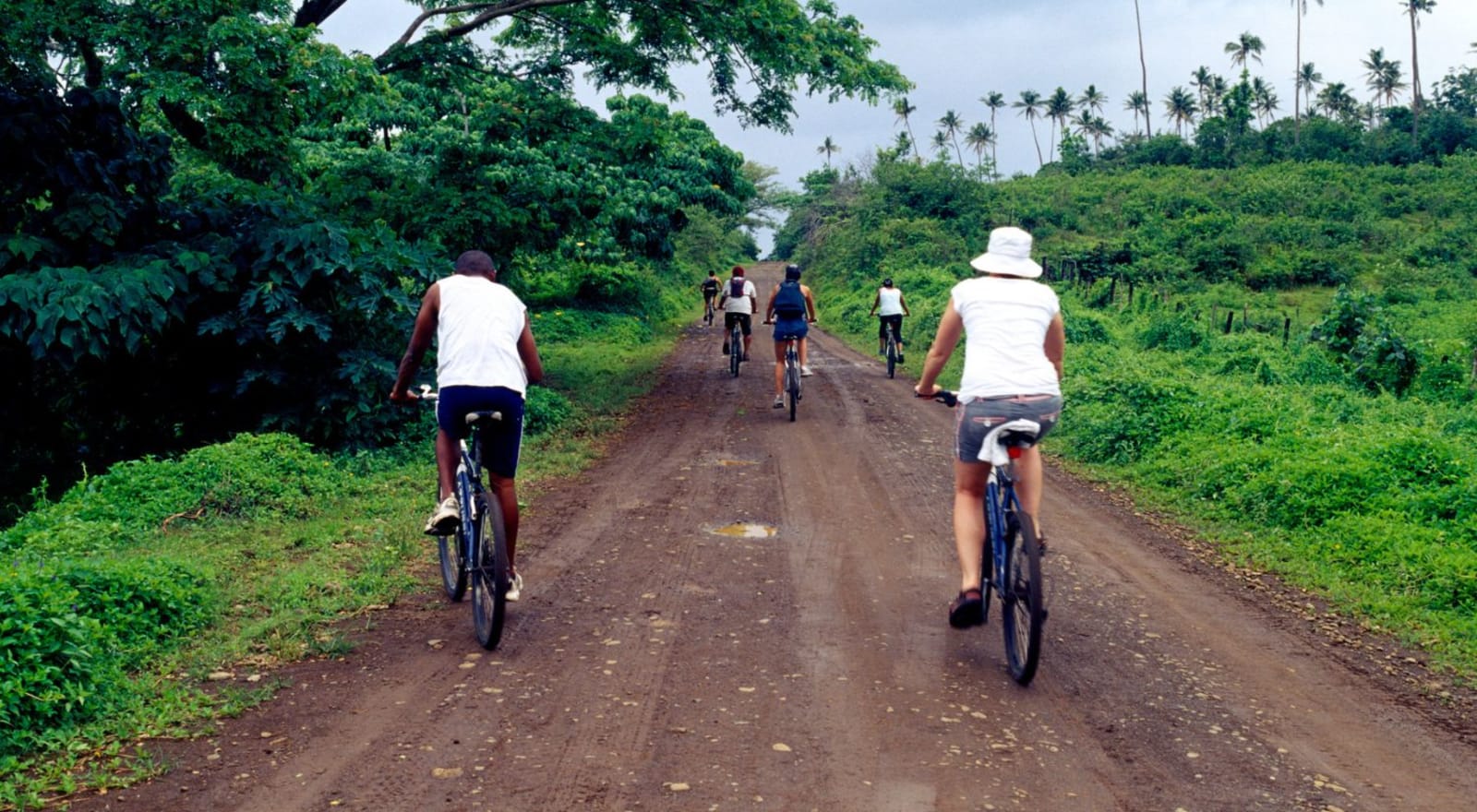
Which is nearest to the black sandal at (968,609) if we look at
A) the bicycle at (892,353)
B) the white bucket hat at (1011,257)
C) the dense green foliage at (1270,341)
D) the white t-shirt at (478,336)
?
the white bucket hat at (1011,257)

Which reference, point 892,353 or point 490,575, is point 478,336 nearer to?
point 490,575

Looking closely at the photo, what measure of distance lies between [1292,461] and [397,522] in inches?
278

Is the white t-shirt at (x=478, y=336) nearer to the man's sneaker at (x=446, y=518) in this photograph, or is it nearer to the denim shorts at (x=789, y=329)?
the man's sneaker at (x=446, y=518)

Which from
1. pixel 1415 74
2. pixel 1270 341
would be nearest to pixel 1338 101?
pixel 1415 74

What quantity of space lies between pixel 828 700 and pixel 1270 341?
56.7 feet

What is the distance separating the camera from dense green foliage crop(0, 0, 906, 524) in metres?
9.62

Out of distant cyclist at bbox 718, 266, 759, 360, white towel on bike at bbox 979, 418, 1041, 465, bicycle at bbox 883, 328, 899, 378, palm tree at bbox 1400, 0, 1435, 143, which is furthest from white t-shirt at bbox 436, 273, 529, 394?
palm tree at bbox 1400, 0, 1435, 143

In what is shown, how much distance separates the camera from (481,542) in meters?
5.41

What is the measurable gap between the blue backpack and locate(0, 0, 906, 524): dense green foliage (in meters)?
2.53

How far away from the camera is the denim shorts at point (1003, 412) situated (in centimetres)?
504

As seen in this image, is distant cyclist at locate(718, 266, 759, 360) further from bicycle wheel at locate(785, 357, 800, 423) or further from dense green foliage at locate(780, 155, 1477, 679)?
dense green foliage at locate(780, 155, 1477, 679)

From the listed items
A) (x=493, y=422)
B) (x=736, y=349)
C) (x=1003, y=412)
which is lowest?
(x=736, y=349)

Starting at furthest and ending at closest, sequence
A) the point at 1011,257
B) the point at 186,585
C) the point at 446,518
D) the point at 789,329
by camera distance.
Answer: the point at 789,329, the point at 186,585, the point at 446,518, the point at 1011,257

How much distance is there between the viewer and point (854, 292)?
38.3 m
